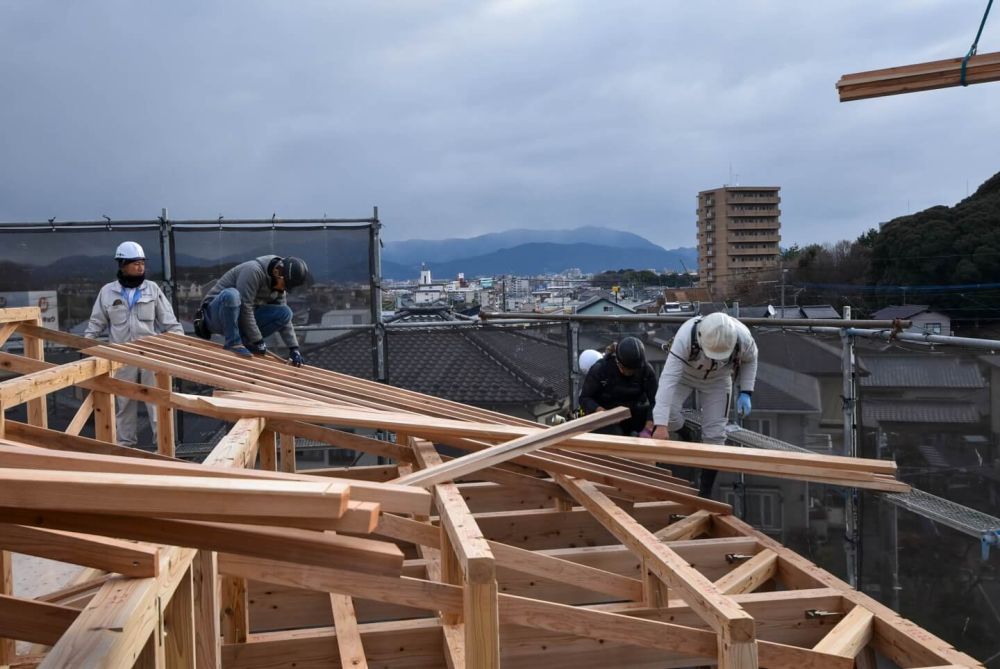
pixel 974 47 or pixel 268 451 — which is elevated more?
pixel 974 47

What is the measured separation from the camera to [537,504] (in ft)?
22.8

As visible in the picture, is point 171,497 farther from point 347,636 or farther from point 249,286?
point 249,286

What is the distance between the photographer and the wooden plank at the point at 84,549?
2.11 m

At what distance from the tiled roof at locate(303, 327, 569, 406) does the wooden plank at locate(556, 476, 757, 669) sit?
5676 mm

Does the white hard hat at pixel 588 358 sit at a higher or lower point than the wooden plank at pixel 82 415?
higher

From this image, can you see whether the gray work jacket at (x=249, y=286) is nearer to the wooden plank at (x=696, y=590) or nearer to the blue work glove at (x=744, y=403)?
the wooden plank at (x=696, y=590)

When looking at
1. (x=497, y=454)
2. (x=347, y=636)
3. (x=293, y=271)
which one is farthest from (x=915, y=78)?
(x=347, y=636)

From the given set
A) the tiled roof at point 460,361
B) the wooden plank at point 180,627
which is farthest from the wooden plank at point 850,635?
the tiled roof at point 460,361

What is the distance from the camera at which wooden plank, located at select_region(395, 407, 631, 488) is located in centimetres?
397

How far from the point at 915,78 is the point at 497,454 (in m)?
5.55

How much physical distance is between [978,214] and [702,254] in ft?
93.0

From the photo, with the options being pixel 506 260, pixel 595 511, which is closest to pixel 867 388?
pixel 595 511

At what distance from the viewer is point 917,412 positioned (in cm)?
664

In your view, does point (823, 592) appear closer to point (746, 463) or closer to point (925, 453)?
point (746, 463)
